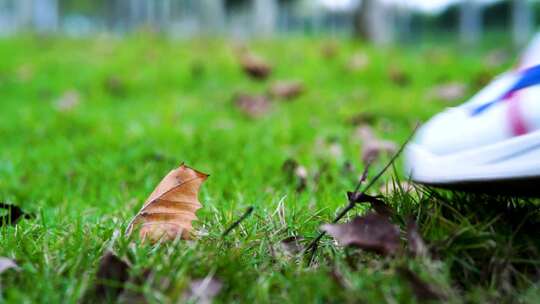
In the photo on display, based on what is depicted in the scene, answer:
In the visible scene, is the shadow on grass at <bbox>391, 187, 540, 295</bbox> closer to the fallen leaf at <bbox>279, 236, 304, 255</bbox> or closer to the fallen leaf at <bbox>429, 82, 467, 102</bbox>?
the fallen leaf at <bbox>279, 236, 304, 255</bbox>

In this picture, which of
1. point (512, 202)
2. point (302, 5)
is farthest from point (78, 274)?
point (302, 5)

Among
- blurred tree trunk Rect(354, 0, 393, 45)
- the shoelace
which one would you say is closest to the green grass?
the shoelace

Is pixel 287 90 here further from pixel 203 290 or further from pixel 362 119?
pixel 203 290

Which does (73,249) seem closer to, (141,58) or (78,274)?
(78,274)

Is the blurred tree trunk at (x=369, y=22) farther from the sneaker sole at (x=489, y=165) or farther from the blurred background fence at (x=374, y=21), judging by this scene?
the sneaker sole at (x=489, y=165)

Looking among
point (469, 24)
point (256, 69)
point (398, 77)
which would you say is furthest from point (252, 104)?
point (469, 24)

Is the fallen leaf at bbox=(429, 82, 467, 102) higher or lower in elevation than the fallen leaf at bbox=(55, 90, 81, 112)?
higher
